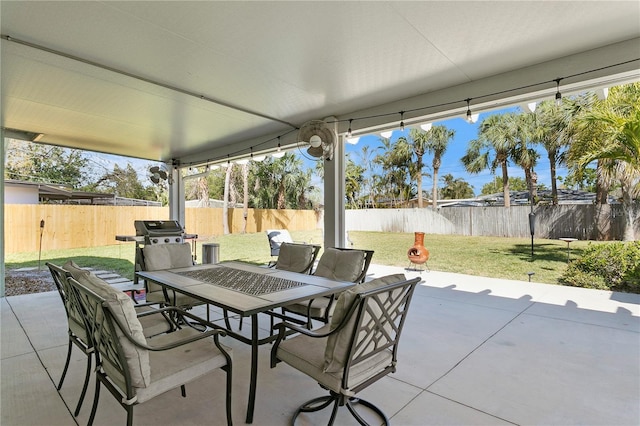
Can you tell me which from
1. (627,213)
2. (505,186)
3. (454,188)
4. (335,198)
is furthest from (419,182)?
(335,198)

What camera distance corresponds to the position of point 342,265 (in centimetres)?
314

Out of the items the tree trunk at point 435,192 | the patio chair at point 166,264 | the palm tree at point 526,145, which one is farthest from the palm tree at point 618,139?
the patio chair at point 166,264

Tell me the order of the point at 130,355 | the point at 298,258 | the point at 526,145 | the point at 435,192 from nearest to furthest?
the point at 130,355 → the point at 298,258 → the point at 526,145 → the point at 435,192

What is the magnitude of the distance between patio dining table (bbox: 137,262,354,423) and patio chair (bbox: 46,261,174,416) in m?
0.28

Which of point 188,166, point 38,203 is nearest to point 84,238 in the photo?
point 38,203

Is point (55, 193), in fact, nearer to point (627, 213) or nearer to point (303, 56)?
point (303, 56)

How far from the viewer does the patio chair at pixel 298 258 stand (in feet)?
11.4

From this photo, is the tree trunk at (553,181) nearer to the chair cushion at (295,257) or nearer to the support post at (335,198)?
the support post at (335,198)

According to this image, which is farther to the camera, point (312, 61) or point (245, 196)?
point (245, 196)

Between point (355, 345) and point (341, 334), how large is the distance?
8 cm

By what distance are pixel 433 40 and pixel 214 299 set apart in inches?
105

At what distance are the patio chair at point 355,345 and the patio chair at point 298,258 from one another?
1621 millimetres

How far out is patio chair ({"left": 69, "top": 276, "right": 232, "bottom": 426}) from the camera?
1.41 meters

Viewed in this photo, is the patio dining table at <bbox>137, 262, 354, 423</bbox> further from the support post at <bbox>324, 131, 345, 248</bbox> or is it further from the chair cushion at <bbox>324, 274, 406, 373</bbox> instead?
the support post at <bbox>324, 131, 345, 248</bbox>
